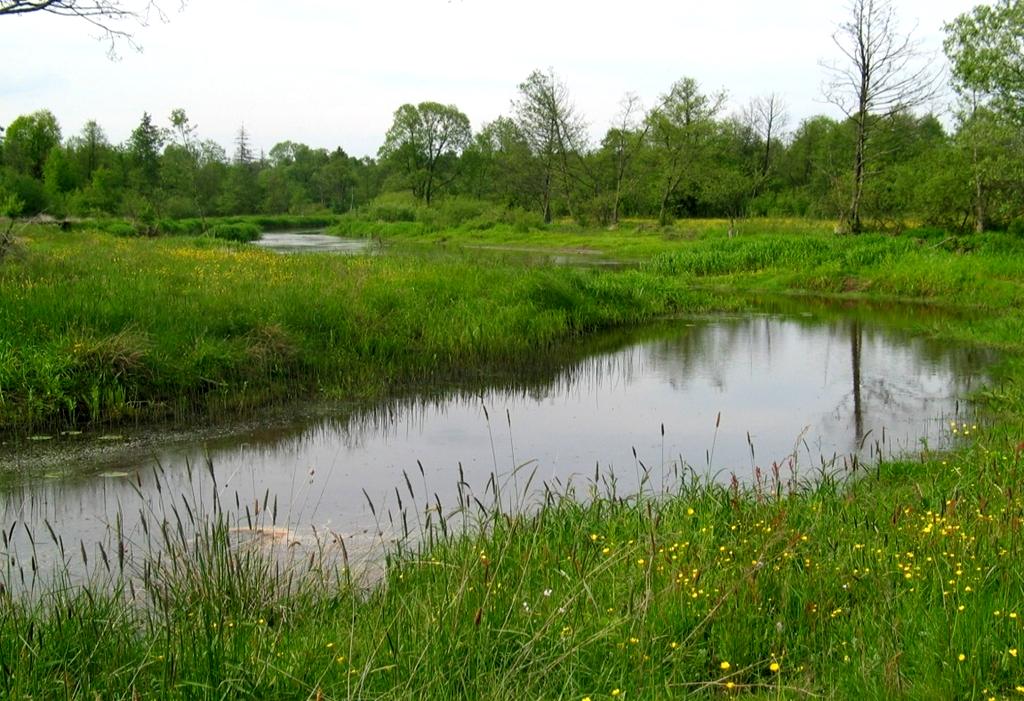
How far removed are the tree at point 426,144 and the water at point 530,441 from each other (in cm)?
6271

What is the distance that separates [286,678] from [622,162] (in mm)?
49230

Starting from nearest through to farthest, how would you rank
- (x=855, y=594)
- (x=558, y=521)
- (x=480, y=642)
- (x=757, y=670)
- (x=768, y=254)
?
(x=480, y=642) → (x=757, y=670) → (x=855, y=594) → (x=558, y=521) → (x=768, y=254)

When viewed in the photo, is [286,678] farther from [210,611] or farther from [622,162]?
[622,162]

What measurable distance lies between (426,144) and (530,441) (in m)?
68.9

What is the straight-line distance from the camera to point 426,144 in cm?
7569

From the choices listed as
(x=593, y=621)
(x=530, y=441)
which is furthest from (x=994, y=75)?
(x=593, y=621)

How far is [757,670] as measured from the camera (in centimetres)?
394

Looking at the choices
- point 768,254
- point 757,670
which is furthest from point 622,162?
point 757,670

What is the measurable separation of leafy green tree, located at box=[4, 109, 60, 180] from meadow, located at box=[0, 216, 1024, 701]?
168ft

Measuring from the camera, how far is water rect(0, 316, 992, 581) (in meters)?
7.58

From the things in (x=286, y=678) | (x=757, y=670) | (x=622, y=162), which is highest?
(x=622, y=162)

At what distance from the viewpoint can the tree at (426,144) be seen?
7475cm

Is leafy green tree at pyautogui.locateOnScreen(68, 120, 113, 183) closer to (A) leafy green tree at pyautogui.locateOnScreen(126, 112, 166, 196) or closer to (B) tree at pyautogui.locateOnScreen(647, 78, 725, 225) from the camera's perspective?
(A) leafy green tree at pyautogui.locateOnScreen(126, 112, 166, 196)

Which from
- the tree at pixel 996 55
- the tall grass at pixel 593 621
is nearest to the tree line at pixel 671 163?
the tree at pixel 996 55
